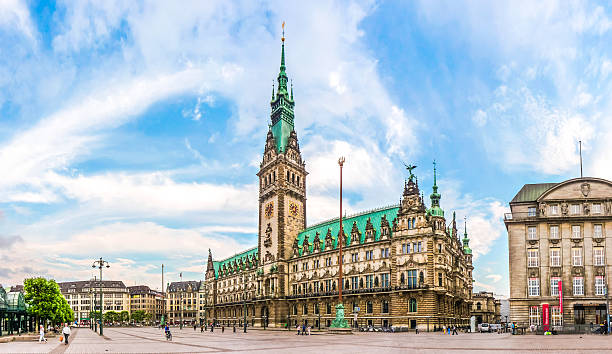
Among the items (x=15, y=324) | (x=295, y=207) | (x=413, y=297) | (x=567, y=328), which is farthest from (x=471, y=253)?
(x=15, y=324)

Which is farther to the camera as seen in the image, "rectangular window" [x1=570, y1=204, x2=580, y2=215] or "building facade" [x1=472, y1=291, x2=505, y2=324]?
"building facade" [x1=472, y1=291, x2=505, y2=324]

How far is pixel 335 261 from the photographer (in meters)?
104

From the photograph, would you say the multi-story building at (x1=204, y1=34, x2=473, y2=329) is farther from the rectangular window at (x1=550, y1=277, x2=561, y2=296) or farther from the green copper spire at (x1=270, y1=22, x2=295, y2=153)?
the rectangular window at (x1=550, y1=277, x2=561, y2=296)

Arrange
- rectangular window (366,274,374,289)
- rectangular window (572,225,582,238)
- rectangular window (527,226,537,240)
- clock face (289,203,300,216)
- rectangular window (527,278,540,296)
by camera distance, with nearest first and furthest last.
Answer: rectangular window (572,225,582,238) < rectangular window (527,278,540,296) < rectangular window (527,226,537,240) < rectangular window (366,274,374,289) < clock face (289,203,300,216)

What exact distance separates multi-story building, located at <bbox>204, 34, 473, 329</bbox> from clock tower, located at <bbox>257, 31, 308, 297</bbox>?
0.75ft

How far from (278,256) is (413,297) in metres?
39.0

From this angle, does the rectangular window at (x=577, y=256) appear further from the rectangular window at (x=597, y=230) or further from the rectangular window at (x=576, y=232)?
the rectangular window at (x=597, y=230)

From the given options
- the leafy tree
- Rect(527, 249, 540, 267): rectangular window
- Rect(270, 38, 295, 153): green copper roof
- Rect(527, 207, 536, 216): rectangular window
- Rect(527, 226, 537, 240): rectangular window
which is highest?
Rect(270, 38, 295, 153): green copper roof

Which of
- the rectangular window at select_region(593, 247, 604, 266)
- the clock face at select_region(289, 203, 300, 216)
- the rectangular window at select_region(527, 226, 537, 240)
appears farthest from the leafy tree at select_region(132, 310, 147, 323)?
the rectangular window at select_region(593, 247, 604, 266)

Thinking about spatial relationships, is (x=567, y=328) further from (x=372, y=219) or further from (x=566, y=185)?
(x=372, y=219)

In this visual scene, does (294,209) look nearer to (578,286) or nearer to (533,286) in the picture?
(533,286)

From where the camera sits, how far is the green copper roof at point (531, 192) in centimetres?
8112

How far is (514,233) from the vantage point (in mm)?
80062

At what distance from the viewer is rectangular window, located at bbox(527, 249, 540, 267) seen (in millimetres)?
78375
